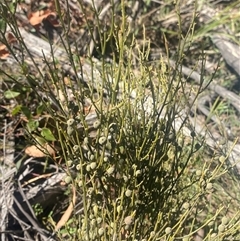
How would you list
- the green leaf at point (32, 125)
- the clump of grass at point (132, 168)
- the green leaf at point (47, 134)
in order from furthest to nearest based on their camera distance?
the green leaf at point (32, 125)
the green leaf at point (47, 134)
the clump of grass at point (132, 168)

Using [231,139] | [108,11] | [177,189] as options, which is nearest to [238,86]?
[231,139]

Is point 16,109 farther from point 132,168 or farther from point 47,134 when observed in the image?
point 132,168

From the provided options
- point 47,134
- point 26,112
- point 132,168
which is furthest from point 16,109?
point 132,168

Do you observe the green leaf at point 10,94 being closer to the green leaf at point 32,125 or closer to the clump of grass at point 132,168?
the green leaf at point 32,125

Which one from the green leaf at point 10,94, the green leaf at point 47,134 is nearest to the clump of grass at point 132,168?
the green leaf at point 47,134

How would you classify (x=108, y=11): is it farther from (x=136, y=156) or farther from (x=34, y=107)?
(x=136, y=156)

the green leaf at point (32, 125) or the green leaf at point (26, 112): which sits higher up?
the green leaf at point (26, 112)

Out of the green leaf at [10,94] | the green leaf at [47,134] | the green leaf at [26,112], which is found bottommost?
the green leaf at [47,134]

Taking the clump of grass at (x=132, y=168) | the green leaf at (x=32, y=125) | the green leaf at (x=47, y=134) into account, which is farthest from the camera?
the green leaf at (x=32, y=125)

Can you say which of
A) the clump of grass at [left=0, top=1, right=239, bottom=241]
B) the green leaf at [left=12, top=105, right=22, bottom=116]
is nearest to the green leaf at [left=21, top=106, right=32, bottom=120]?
the green leaf at [left=12, top=105, right=22, bottom=116]

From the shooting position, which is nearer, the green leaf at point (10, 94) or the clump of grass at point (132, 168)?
the clump of grass at point (132, 168)

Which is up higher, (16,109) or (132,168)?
(132,168)
